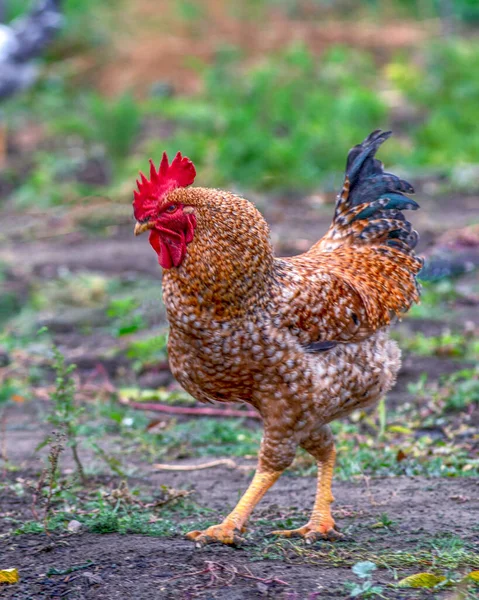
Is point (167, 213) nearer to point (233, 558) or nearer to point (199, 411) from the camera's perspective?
point (233, 558)

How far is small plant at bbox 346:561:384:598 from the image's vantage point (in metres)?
3.25

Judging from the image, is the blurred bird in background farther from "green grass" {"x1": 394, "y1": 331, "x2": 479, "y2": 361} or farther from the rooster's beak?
the rooster's beak

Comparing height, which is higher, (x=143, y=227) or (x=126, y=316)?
(x=143, y=227)

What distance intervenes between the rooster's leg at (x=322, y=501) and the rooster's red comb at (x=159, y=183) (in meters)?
1.32

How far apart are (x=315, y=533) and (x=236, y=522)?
0.41 m

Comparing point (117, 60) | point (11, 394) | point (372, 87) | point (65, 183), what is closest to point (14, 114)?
point (117, 60)

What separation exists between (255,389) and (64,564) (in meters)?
1.06

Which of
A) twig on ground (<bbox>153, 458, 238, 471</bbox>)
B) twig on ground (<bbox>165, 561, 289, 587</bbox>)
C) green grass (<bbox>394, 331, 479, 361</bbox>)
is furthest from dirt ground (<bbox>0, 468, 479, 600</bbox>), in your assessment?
green grass (<bbox>394, 331, 479, 361</bbox>)

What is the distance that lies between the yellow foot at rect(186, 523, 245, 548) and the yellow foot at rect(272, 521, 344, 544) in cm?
31

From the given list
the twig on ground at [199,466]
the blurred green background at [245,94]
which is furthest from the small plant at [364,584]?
the blurred green background at [245,94]

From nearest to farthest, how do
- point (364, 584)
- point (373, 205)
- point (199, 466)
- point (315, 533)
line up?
1. point (364, 584)
2. point (315, 533)
3. point (373, 205)
4. point (199, 466)

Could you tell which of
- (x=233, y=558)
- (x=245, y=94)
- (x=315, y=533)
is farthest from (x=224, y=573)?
(x=245, y=94)

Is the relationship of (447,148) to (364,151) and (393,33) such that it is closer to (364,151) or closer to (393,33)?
(393,33)

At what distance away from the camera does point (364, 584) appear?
327 centimetres
